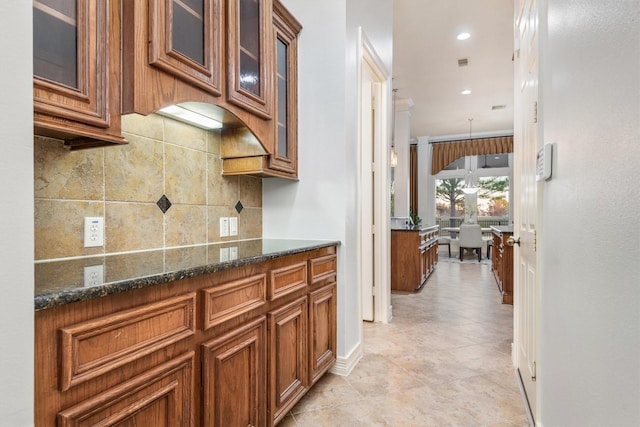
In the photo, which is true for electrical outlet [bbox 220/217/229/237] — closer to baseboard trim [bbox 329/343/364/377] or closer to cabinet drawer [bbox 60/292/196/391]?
cabinet drawer [bbox 60/292/196/391]

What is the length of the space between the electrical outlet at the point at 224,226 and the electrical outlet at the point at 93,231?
0.71 metres

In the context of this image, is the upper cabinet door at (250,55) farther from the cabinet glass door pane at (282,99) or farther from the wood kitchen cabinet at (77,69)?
the wood kitchen cabinet at (77,69)

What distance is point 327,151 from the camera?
2271 millimetres

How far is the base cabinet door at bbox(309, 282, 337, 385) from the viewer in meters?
1.91

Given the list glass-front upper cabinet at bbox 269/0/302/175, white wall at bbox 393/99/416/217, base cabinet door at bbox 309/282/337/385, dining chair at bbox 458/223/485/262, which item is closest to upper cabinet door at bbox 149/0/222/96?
glass-front upper cabinet at bbox 269/0/302/175

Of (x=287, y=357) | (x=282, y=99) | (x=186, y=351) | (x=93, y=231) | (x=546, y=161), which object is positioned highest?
(x=282, y=99)

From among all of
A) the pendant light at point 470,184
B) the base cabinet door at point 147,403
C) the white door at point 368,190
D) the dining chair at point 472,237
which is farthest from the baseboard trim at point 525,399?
the pendant light at point 470,184

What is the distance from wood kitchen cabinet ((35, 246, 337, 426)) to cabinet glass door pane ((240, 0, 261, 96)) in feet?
2.98

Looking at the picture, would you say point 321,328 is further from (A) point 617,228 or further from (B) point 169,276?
(A) point 617,228

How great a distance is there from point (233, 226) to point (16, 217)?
1502mm

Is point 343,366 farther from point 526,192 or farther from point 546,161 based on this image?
point 546,161

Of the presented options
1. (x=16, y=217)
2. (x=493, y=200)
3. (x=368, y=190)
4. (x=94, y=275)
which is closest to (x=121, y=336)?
(x=94, y=275)

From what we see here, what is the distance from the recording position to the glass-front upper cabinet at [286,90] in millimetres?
2051

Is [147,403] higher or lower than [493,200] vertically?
lower
